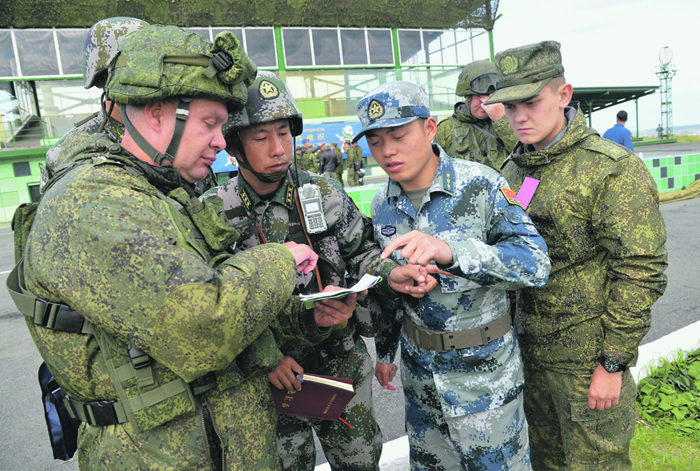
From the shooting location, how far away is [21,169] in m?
19.1

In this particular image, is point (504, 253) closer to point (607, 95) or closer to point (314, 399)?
point (314, 399)

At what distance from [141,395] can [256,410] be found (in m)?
0.40

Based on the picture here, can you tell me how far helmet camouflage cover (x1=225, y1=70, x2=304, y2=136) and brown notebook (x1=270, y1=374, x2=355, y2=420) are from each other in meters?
1.18

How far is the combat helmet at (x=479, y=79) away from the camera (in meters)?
4.36

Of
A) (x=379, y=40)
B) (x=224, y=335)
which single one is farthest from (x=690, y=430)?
(x=379, y=40)

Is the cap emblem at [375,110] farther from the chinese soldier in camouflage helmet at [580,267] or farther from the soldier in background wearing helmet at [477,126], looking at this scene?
the soldier in background wearing helmet at [477,126]

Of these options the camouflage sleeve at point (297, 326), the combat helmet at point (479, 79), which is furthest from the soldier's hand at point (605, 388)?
the combat helmet at point (479, 79)

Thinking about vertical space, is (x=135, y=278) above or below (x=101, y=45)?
below

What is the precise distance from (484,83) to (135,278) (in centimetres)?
416

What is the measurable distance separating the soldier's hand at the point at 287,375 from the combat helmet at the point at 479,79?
11.9ft

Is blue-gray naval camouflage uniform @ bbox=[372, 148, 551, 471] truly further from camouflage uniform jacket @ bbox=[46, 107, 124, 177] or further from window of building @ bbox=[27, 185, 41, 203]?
window of building @ bbox=[27, 185, 41, 203]

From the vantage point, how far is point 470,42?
25156 mm

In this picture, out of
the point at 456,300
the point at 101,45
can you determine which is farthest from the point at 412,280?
the point at 101,45

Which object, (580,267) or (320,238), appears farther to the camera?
(320,238)
